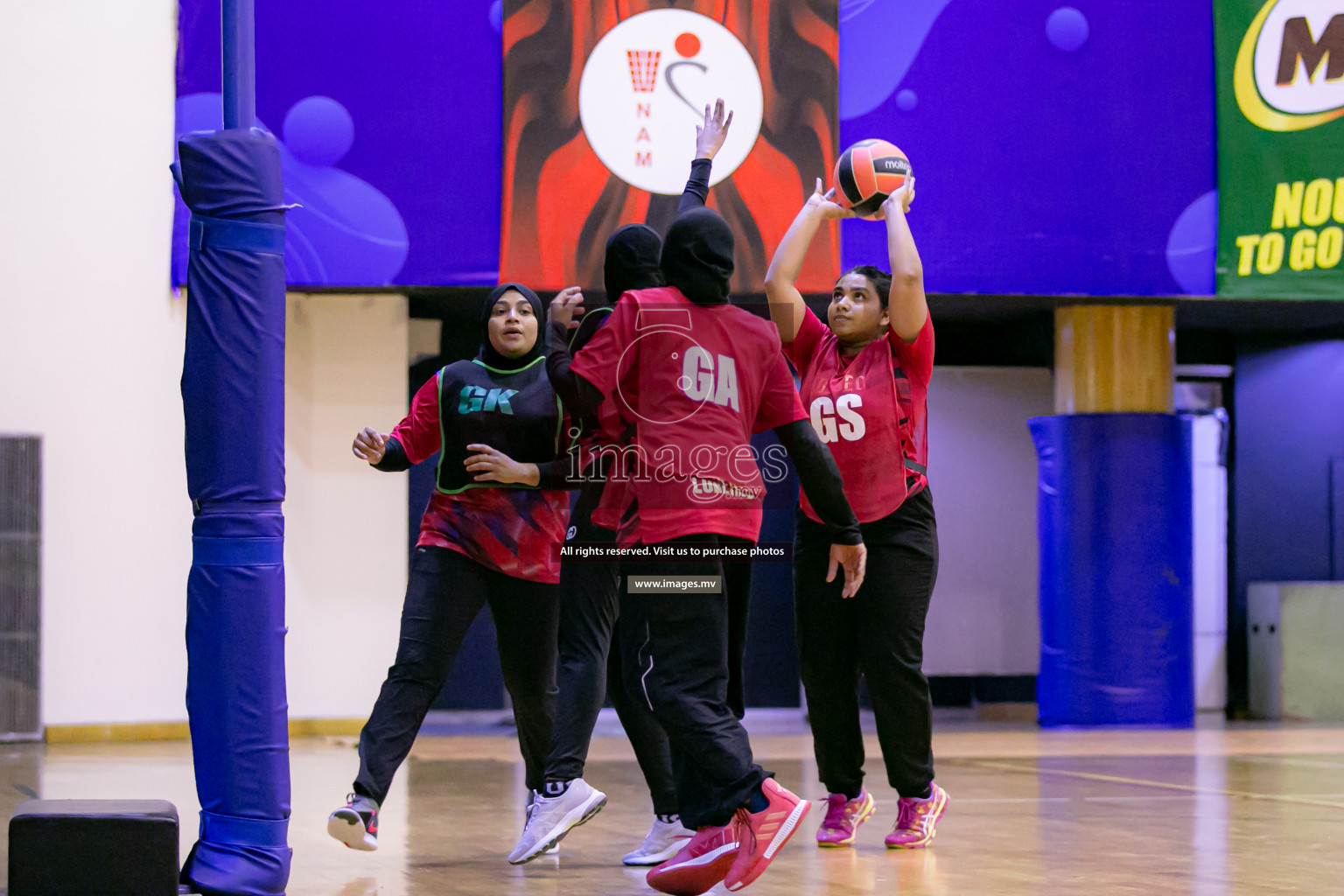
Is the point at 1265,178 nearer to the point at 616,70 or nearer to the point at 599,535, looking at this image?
the point at 616,70

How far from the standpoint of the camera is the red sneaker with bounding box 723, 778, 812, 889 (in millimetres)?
3531

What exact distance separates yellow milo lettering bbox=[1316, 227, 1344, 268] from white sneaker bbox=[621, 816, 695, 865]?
7.08 metres

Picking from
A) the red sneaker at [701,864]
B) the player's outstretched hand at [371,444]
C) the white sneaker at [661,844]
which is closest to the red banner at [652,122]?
the player's outstretched hand at [371,444]

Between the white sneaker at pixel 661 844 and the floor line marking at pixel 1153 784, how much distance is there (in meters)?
2.78

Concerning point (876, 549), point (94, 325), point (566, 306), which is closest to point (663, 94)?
point (94, 325)

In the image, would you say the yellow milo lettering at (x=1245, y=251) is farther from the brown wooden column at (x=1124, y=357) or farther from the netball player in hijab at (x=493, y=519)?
the netball player in hijab at (x=493, y=519)

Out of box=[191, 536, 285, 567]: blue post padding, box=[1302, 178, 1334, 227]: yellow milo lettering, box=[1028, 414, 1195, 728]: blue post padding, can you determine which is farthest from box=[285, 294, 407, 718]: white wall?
box=[1302, 178, 1334, 227]: yellow milo lettering

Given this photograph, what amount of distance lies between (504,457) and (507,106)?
5.17 meters

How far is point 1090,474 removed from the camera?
949 centimetres

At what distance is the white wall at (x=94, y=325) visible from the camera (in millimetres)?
8672

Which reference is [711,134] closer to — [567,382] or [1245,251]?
[567,382]

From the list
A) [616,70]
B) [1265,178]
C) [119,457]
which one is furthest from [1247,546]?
[119,457]

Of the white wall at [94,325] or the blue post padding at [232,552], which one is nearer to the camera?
the blue post padding at [232,552]

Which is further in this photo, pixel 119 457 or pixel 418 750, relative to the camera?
pixel 119 457
